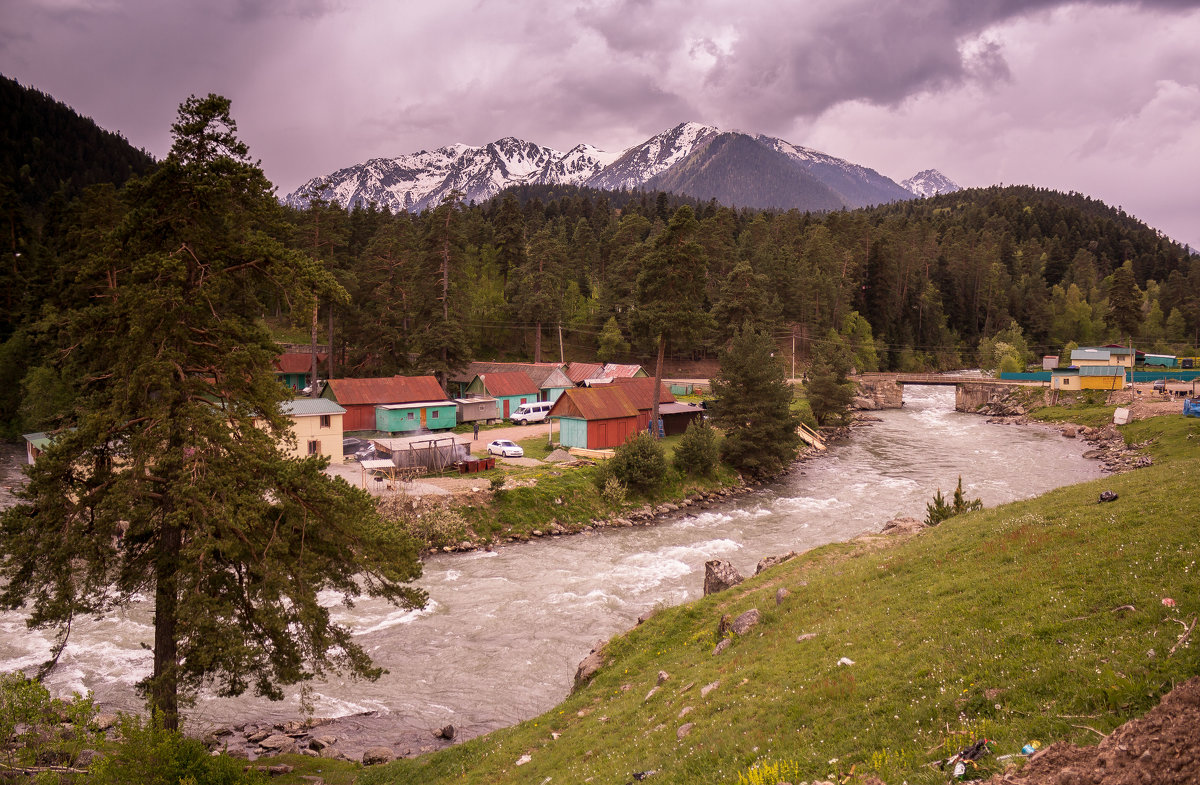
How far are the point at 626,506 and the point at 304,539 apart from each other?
84.1ft

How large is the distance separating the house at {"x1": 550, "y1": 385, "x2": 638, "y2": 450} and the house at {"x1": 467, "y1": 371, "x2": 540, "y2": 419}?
38.7ft

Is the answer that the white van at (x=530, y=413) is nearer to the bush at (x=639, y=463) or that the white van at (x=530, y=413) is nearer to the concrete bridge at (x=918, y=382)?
the bush at (x=639, y=463)

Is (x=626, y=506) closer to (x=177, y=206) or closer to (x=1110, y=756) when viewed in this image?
(x=177, y=206)

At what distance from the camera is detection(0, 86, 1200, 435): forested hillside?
183 feet

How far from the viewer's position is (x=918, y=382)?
274 feet

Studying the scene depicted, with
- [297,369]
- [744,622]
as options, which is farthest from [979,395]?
[297,369]

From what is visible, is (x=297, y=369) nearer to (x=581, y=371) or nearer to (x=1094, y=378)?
(x=581, y=371)

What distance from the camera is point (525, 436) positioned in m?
49.3

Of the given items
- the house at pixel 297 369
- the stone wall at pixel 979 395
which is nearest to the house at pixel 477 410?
the house at pixel 297 369

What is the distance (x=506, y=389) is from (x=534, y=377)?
4723 millimetres

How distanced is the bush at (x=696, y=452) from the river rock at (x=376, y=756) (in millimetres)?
28606

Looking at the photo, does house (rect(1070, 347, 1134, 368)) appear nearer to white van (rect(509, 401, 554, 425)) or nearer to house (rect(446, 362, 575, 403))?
house (rect(446, 362, 575, 403))

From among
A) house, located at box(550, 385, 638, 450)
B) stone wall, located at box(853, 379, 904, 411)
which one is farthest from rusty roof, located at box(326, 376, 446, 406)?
stone wall, located at box(853, 379, 904, 411)

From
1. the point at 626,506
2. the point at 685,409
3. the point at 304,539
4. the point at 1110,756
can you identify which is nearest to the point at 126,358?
the point at 304,539
